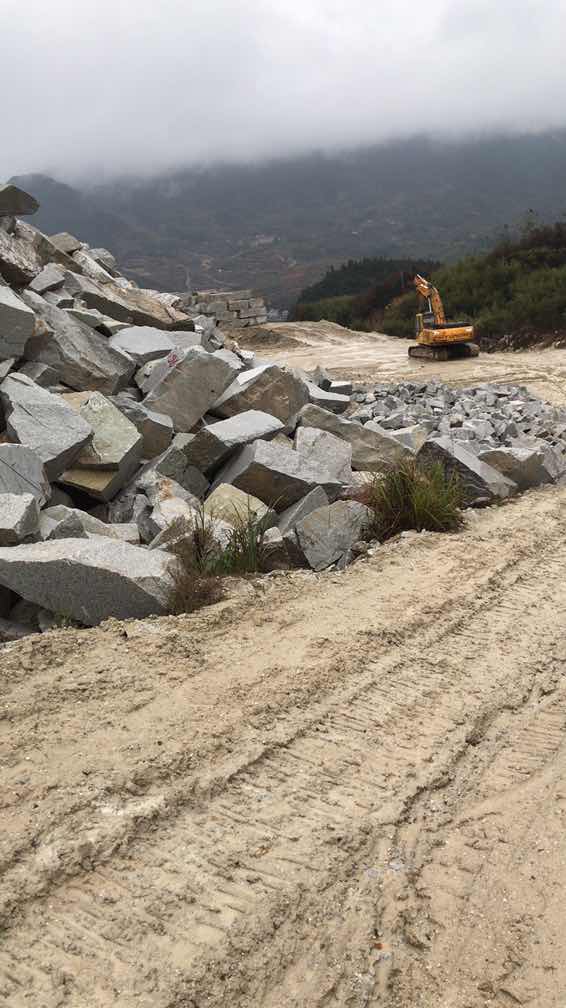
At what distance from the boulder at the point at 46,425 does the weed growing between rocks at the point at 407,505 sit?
2.09 m

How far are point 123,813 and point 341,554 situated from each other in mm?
A: 2773

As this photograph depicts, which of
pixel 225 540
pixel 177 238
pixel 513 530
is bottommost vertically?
pixel 513 530

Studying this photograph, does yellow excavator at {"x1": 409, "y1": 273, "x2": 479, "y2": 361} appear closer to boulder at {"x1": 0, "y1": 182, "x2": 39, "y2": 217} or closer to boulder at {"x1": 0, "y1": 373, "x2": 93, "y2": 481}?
boulder at {"x1": 0, "y1": 182, "x2": 39, "y2": 217}

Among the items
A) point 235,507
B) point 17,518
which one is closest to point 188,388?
point 235,507

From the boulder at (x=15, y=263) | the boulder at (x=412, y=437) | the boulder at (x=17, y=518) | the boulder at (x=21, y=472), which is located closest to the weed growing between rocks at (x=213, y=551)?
the boulder at (x=17, y=518)

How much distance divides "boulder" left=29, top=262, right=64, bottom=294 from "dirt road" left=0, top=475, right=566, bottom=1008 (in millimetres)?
5140

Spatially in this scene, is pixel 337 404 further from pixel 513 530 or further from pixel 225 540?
pixel 225 540

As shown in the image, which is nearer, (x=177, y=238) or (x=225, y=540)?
(x=225, y=540)

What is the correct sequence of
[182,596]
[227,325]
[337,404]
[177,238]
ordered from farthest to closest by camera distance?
[177,238] < [227,325] < [337,404] < [182,596]

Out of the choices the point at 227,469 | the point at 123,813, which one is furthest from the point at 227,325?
the point at 123,813

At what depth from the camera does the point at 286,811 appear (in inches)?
104

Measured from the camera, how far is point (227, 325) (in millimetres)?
26828

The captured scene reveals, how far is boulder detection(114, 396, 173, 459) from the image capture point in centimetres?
625

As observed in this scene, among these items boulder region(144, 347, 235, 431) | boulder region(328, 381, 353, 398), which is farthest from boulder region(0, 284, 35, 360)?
boulder region(328, 381, 353, 398)
